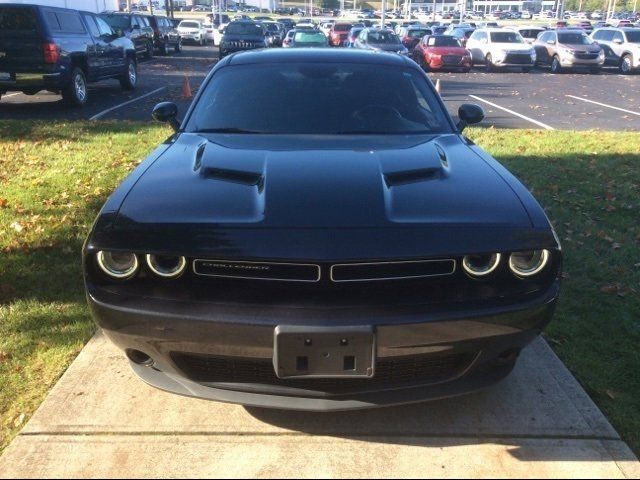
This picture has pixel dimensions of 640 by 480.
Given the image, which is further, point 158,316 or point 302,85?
point 302,85

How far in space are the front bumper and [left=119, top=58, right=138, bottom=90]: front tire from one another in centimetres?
1324

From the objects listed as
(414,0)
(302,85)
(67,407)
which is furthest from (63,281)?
(414,0)

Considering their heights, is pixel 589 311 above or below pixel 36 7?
below

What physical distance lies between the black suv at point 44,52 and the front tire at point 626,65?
19.2 m

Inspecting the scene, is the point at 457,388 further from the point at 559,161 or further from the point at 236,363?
the point at 559,161

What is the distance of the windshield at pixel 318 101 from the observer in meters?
3.67

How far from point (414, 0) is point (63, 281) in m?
132

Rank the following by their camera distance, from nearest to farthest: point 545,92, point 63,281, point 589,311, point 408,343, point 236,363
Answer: point 408,343 < point 236,363 < point 589,311 < point 63,281 < point 545,92

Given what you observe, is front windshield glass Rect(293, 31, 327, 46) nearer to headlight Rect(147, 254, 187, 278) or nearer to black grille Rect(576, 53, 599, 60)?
black grille Rect(576, 53, 599, 60)

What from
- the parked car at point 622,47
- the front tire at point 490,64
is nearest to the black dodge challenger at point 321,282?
the front tire at point 490,64

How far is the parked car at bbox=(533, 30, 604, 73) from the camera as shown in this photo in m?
22.3

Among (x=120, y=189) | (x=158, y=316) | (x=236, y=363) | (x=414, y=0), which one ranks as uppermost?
(x=120, y=189)

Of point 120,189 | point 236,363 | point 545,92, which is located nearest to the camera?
point 236,363

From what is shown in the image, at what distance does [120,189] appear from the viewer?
2.80 m
